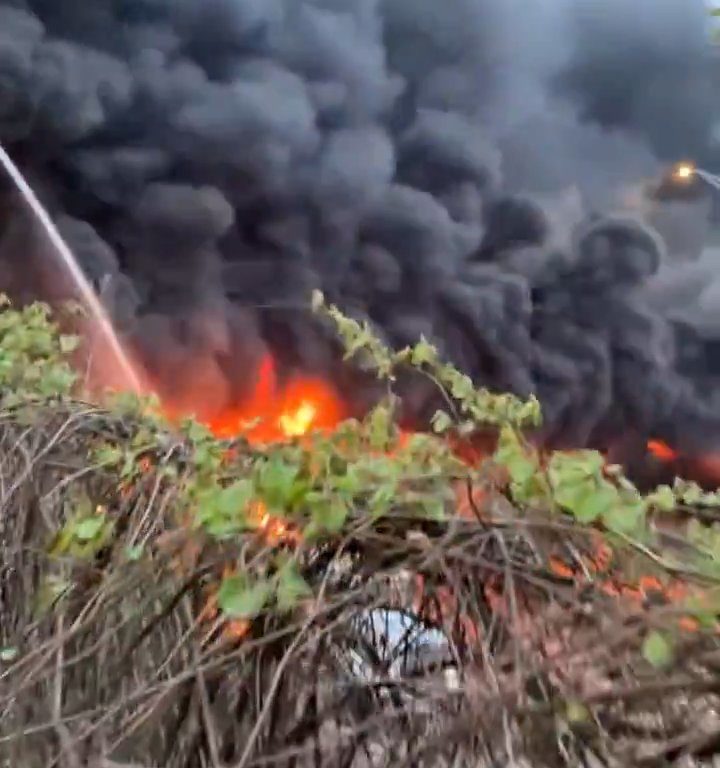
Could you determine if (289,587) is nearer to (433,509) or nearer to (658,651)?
(433,509)

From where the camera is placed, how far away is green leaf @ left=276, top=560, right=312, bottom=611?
567 mm

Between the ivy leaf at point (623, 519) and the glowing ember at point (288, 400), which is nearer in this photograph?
the ivy leaf at point (623, 519)

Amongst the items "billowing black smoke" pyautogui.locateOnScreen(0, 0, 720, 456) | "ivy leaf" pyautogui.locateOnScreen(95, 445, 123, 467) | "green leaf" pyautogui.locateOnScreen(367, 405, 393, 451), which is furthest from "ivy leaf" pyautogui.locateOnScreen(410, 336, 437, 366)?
"billowing black smoke" pyautogui.locateOnScreen(0, 0, 720, 456)

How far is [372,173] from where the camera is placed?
11.7ft

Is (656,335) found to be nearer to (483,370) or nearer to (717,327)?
(717,327)

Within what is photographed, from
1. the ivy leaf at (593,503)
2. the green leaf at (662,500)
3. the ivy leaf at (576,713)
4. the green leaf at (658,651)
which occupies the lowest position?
the green leaf at (662,500)

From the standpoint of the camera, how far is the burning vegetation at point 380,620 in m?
0.50

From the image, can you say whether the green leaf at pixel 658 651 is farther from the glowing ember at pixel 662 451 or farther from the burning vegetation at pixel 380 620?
the glowing ember at pixel 662 451

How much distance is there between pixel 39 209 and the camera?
3.46 metres

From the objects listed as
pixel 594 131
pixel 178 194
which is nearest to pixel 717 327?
pixel 594 131

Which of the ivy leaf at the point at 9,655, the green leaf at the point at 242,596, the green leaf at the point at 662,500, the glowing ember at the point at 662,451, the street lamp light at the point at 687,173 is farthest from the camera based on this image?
the street lamp light at the point at 687,173

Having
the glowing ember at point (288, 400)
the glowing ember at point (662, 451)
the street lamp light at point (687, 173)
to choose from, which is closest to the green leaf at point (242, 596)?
the glowing ember at point (288, 400)

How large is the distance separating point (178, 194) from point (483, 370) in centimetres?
119

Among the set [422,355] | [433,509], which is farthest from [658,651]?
[422,355]
